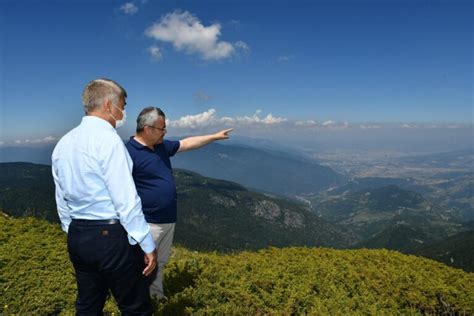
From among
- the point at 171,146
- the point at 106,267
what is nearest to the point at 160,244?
the point at 171,146

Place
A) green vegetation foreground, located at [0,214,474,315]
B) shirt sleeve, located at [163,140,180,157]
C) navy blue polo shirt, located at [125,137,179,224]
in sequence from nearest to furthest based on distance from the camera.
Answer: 1. navy blue polo shirt, located at [125,137,179,224]
2. shirt sleeve, located at [163,140,180,157]
3. green vegetation foreground, located at [0,214,474,315]

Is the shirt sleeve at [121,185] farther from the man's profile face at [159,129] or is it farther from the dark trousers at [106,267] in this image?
the man's profile face at [159,129]

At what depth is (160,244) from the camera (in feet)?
19.2

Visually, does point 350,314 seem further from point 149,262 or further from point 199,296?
point 149,262

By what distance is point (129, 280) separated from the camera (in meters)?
4.13

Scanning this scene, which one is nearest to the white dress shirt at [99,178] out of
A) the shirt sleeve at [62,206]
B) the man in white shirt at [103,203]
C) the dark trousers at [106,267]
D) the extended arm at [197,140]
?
the man in white shirt at [103,203]

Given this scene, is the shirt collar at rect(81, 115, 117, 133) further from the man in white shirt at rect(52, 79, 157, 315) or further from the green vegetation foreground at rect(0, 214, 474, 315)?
the green vegetation foreground at rect(0, 214, 474, 315)

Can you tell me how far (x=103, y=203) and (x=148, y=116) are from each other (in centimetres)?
213

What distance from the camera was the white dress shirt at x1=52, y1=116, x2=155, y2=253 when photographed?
3770mm

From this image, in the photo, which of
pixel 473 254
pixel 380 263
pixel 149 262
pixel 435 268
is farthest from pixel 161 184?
pixel 473 254

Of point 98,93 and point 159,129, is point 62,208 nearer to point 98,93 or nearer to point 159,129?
point 98,93

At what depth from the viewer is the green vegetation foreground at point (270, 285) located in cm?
671

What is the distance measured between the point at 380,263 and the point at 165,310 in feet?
20.1

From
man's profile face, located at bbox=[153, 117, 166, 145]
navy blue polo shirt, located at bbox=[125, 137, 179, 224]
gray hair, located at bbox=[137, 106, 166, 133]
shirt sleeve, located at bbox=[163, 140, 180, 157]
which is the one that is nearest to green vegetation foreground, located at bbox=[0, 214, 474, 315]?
navy blue polo shirt, located at bbox=[125, 137, 179, 224]
